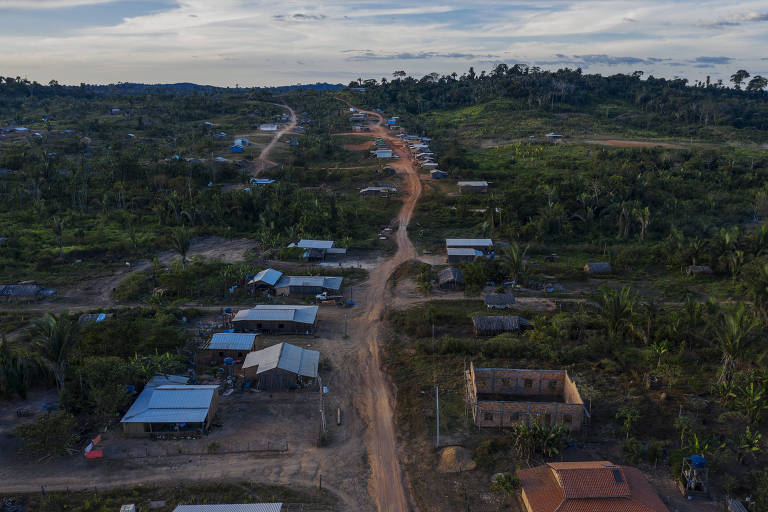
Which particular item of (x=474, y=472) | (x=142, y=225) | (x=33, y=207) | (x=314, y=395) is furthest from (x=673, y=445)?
(x=33, y=207)

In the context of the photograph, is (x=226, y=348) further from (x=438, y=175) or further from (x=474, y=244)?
(x=438, y=175)

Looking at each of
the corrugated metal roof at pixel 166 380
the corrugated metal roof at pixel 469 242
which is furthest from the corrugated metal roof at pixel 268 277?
the corrugated metal roof at pixel 469 242

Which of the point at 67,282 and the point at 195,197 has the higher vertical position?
the point at 195,197

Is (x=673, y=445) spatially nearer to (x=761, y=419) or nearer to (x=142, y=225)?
(x=761, y=419)

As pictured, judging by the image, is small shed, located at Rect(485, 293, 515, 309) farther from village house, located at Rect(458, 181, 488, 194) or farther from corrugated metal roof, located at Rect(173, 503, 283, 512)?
village house, located at Rect(458, 181, 488, 194)

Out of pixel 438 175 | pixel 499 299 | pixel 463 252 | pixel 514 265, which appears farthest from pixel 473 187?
pixel 499 299

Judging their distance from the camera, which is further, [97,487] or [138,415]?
[138,415]
